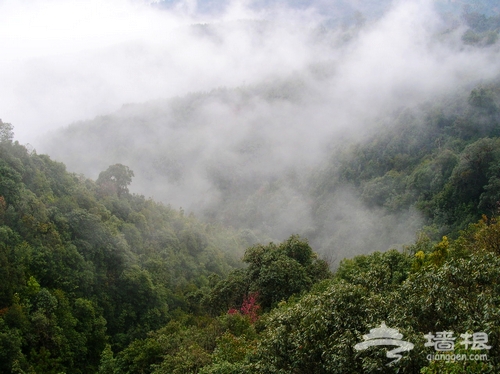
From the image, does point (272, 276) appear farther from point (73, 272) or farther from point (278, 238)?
point (278, 238)

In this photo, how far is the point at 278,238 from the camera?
99.6 metres

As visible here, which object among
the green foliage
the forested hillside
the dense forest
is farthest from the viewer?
the green foliage

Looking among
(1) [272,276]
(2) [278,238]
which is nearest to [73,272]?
(1) [272,276]

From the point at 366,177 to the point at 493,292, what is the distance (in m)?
82.1

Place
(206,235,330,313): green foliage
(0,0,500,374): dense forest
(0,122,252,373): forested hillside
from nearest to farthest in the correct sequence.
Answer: (0,0,500,374): dense forest
(0,122,252,373): forested hillside
(206,235,330,313): green foliage

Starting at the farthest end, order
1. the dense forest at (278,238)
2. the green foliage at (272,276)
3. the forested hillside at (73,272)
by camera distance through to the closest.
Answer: the green foliage at (272,276) → the forested hillside at (73,272) → the dense forest at (278,238)

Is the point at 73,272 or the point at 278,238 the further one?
the point at 278,238

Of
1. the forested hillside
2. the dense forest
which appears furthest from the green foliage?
the forested hillside

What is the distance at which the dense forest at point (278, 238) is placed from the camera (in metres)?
11.6

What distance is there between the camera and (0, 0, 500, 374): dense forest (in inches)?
458

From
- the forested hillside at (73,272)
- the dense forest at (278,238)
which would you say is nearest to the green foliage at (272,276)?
the dense forest at (278,238)

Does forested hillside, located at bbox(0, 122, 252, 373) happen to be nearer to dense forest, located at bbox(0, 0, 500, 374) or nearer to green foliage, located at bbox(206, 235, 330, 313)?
dense forest, located at bbox(0, 0, 500, 374)

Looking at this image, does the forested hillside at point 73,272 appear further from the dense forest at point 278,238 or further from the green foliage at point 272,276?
the green foliage at point 272,276

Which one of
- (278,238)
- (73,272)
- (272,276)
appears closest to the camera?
(272,276)
